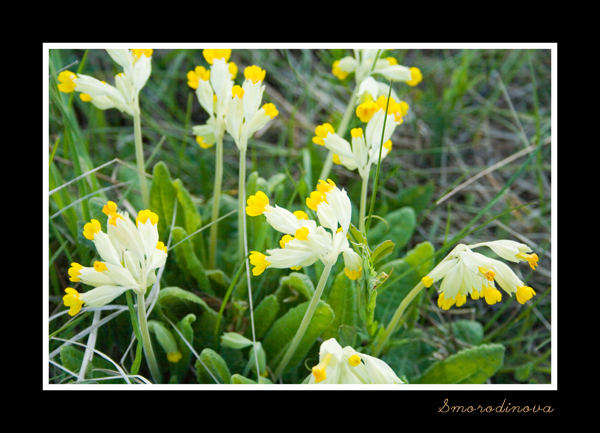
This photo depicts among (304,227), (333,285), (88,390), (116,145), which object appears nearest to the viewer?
(304,227)

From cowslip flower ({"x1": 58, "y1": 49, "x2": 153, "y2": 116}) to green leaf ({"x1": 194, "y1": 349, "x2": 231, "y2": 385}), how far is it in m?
1.15

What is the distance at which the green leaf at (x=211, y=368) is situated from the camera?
2057mm

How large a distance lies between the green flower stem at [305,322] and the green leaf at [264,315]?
203mm

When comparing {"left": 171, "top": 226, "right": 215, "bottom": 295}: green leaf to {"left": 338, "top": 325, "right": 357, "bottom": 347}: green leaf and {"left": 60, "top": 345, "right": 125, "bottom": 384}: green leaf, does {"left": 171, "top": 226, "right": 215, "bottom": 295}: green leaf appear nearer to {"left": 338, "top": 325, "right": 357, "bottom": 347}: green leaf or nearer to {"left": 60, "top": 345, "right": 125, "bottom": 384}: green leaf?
{"left": 60, "top": 345, "right": 125, "bottom": 384}: green leaf

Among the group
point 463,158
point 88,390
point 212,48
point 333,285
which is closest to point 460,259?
point 333,285

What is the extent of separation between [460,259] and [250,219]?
1.17 meters

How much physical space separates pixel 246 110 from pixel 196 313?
103cm

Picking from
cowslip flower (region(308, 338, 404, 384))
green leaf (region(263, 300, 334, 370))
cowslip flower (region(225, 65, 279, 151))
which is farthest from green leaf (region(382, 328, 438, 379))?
cowslip flower (region(225, 65, 279, 151))

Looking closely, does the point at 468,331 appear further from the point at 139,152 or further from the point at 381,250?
the point at 139,152

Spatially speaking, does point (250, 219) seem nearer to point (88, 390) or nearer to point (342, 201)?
point (342, 201)

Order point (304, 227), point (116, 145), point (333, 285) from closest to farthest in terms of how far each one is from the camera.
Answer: point (304, 227) < point (333, 285) < point (116, 145)

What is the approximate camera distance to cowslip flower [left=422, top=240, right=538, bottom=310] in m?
1.77

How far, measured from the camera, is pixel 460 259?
179cm

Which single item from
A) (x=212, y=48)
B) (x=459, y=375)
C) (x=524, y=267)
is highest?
(x=212, y=48)
